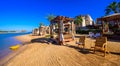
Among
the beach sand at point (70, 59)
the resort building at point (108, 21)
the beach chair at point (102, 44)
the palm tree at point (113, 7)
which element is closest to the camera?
the beach sand at point (70, 59)

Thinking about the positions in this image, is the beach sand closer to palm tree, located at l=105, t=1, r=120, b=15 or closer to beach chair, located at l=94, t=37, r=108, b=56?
beach chair, located at l=94, t=37, r=108, b=56

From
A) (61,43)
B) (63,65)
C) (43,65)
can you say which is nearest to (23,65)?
(43,65)

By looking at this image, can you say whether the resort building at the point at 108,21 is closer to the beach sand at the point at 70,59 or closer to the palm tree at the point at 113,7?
the beach sand at the point at 70,59

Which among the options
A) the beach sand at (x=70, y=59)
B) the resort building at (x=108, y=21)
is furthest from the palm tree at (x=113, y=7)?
the beach sand at (x=70, y=59)

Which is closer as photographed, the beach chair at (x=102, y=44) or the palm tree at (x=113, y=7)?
the beach chair at (x=102, y=44)

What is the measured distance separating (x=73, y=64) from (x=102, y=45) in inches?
87.8

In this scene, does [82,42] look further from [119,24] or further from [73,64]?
[119,24]

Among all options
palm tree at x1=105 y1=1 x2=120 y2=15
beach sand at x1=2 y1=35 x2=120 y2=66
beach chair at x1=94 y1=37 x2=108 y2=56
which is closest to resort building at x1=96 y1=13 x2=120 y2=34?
beach sand at x1=2 y1=35 x2=120 y2=66

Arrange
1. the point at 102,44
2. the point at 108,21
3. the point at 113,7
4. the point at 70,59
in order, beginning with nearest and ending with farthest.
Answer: the point at 70,59 → the point at 102,44 → the point at 108,21 → the point at 113,7

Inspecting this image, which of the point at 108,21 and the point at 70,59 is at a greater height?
the point at 108,21

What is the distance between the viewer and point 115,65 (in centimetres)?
420

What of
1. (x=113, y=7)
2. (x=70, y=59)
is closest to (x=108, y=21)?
(x=70, y=59)

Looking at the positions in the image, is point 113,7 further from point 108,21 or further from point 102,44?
point 102,44

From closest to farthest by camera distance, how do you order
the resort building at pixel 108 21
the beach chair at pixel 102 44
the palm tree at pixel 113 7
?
the beach chair at pixel 102 44 < the resort building at pixel 108 21 < the palm tree at pixel 113 7
